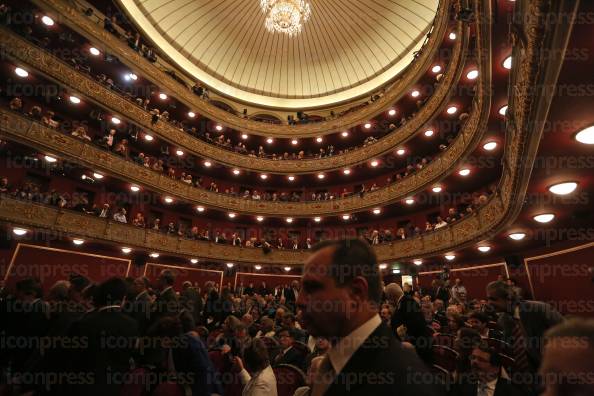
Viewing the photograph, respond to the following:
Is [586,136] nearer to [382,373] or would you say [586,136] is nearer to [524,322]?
[524,322]

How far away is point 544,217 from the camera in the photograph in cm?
866

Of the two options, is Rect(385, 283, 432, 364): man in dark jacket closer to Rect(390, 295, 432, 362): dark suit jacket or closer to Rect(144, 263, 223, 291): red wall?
Rect(390, 295, 432, 362): dark suit jacket

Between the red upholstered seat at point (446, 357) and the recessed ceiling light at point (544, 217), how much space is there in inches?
250

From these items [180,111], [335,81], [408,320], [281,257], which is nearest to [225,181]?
[180,111]

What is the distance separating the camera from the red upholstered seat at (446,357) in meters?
4.32

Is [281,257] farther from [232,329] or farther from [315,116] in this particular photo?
[232,329]

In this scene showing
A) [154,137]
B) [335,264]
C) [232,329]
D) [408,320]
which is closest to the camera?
[335,264]

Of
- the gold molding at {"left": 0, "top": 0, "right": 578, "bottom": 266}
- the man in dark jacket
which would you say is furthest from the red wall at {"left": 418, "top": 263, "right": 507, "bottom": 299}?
the man in dark jacket

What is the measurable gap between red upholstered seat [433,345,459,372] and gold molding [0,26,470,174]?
10218mm

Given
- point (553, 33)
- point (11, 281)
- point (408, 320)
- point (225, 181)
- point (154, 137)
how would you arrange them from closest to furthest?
point (553, 33) < point (408, 320) < point (11, 281) < point (154, 137) < point (225, 181)

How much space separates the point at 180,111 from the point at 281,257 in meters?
12.1

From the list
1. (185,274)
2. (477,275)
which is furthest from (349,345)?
(185,274)

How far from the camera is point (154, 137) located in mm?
18562

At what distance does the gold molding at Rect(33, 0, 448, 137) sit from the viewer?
14844 millimetres
